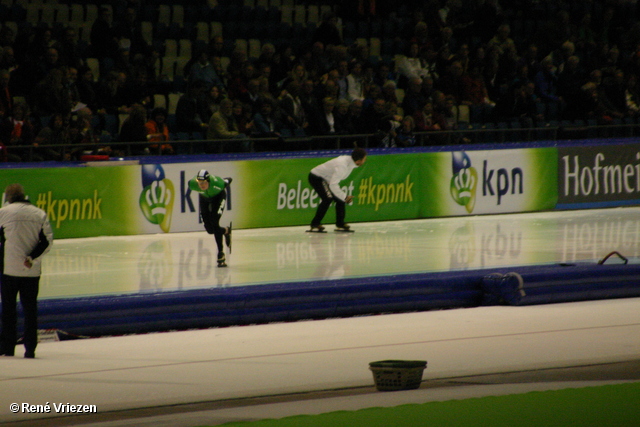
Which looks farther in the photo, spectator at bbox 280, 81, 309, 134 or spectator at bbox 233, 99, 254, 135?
spectator at bbox 280, 81, 309, 134

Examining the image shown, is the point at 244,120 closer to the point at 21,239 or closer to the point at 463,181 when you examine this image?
the point at 463,181

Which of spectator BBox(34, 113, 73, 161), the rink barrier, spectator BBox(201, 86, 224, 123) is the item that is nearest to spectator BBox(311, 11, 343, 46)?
spectator BBox(201, 86, 224, 123)

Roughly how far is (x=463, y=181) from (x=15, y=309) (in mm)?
10499

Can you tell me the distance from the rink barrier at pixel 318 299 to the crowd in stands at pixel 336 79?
5458 mm

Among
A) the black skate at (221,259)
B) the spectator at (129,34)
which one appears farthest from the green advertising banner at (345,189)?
the black skate at (221,259)

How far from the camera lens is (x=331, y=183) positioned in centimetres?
1560

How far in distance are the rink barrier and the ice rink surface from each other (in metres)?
0.17

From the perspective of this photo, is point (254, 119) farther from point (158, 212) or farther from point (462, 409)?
point (462, 409)

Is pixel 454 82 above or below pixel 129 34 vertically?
below

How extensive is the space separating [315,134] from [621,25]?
8930 millimetres

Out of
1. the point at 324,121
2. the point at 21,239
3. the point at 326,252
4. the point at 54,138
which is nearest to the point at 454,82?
the point at 324,121

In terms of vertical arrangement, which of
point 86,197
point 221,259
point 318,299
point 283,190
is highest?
point 283,190

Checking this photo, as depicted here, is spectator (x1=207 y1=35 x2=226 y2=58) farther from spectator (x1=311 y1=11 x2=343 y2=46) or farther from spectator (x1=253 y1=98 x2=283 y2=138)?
spectator (x1=311 y1=11 x2=343 y2=46)

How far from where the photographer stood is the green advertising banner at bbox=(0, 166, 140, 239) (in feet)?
47.6
